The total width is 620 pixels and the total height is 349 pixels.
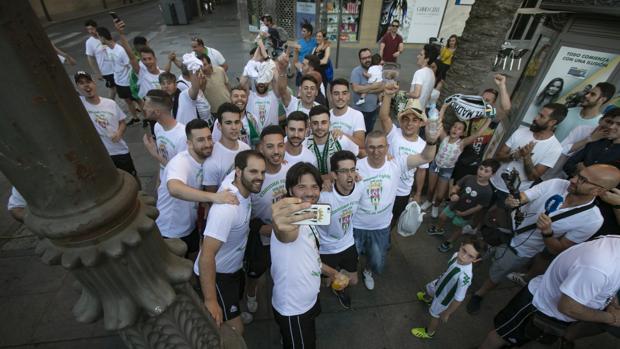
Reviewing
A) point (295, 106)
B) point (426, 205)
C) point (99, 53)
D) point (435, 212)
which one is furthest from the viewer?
point (99, 53)

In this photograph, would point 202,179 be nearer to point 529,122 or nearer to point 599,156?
point 599,156

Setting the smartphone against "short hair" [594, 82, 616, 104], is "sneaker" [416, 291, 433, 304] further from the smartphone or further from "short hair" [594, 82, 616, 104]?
"short hair" [594, 82, 616, 104]

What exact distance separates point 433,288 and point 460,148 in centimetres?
233

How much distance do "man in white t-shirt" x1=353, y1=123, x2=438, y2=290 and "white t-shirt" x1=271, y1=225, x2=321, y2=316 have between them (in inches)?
42.9

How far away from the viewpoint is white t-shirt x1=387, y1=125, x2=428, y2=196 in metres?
3.86

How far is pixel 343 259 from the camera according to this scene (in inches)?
135

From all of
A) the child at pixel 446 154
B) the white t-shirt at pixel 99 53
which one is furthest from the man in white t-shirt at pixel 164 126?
the white t-shirt at pixel 99 53

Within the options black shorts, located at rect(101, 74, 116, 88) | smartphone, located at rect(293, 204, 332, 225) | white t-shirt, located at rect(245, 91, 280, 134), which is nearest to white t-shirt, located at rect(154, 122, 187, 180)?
white t-shirt, located at rect(245, 91, 280, 134)

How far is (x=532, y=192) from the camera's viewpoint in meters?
3.37

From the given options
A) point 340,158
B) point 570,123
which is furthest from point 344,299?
point 570,123

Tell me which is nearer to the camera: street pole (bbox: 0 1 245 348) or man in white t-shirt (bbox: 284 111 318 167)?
street pole (bbox: 0 1 245 348)

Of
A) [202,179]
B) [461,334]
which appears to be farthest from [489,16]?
[202,179]

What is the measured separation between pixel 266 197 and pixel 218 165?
0.70 meters

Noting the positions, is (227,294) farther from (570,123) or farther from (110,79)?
(110,79)
